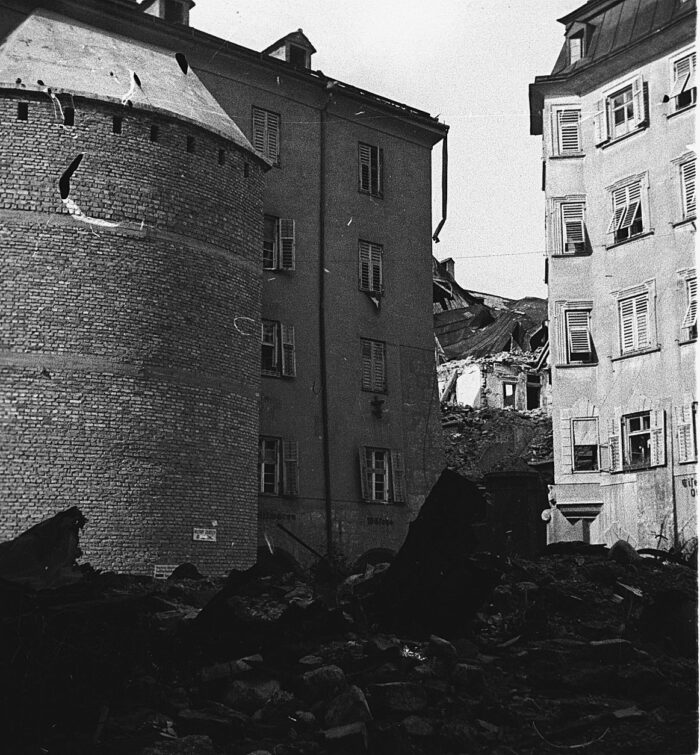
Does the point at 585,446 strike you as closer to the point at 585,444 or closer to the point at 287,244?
the point at 585,444

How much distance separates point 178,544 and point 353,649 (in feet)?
33.1

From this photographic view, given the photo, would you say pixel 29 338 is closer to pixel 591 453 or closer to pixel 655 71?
pixel 591 453

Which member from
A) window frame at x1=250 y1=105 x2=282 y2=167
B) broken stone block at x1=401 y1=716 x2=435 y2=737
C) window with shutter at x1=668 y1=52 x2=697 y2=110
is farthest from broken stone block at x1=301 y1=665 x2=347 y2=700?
window with shutter at x1=668 y1=52 x2=697 y2=110

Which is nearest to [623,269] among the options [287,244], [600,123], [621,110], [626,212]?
[626,212]

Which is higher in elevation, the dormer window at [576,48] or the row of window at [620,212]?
the dormer window at [576,48]

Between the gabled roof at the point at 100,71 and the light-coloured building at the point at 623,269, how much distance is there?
10073 mm

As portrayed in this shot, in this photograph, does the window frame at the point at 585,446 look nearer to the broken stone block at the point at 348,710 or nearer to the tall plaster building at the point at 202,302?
the tall plaster building at the point at 202,302

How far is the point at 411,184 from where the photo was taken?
Answer: 3059 cm

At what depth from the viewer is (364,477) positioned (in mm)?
27859

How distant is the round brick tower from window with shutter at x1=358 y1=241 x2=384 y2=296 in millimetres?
6279

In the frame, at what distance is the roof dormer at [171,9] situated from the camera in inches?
1058

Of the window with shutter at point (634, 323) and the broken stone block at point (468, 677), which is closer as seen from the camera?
the broken stone block at point (468, 677)

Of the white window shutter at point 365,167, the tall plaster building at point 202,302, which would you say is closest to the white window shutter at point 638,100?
the tall plaster building at point 202,302

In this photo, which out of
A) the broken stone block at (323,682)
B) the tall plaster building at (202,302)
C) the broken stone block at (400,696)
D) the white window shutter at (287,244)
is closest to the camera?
the broken stone block at (400,696)
